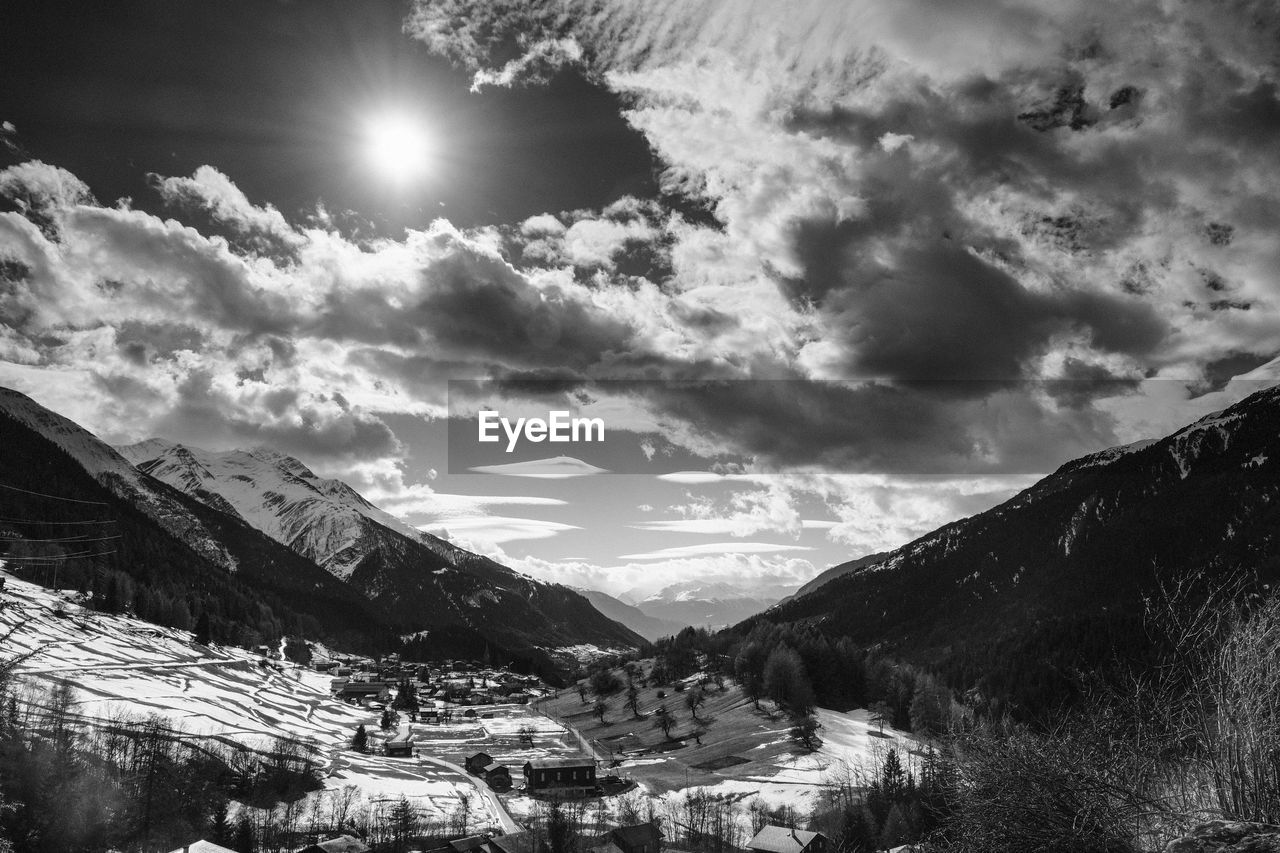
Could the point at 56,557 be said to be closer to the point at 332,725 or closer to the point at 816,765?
the point at 332,725

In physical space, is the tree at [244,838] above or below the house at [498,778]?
above

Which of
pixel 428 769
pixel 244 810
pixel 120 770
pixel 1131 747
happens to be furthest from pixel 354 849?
pixel 1131 747

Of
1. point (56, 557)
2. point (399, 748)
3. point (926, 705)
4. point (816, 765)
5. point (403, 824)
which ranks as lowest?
point (816, 765)

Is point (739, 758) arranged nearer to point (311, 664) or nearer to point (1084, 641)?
point (1084, 641)

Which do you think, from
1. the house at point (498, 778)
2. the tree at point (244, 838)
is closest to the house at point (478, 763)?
the house at point (498, 778)

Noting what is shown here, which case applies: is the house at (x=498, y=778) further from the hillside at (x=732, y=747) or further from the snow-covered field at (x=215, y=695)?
the hillside at (x=732, y=747)

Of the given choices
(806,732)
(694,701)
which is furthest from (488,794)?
(694,701)
